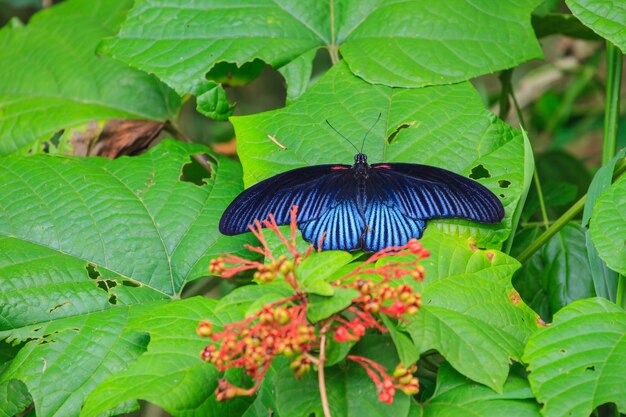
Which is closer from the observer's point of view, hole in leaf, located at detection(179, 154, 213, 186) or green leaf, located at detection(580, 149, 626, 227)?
green leaf, located at detection(580, 149, 626, 227)

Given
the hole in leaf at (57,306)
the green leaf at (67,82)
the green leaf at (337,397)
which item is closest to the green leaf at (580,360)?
the green leaf at (337,397)

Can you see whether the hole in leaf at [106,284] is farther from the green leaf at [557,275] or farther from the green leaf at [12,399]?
the green leaf at [557,275]

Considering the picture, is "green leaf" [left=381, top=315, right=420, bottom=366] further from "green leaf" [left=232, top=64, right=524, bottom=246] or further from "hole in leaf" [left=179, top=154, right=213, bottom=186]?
"hole in leaf" [left=179, top=154, right=213, bottom=186]

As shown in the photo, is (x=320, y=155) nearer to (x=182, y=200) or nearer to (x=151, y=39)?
(x=182, y=200)

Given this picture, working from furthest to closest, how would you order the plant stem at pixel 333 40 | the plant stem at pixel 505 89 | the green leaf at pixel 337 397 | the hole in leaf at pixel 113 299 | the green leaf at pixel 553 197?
1. the plant stem at pixel 505 89
2. the green leaf at pixel 553 197
3. the plant stem at pixel 333 40
4. the hole in leaf at pixel 113 299
5. the green leaf at pixel 337 397

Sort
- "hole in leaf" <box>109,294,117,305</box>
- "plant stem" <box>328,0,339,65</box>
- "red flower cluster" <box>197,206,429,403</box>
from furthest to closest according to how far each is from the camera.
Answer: "plant stem" <box>328,0,339,65</box>, "hole in leaf" <box>109,294,117,305</box>, "red flower cluster" <box>197,206,429,403</box>

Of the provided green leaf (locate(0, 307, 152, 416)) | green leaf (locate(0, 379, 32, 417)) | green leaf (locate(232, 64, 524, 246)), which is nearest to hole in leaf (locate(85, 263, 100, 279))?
green leaf (locate(0, 307, 152, 416))
